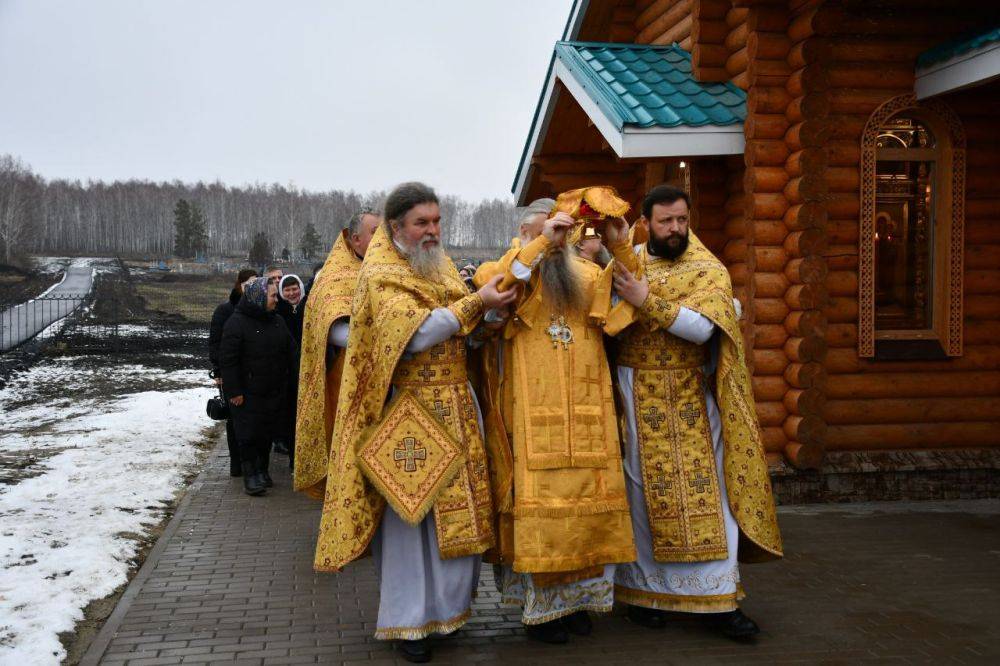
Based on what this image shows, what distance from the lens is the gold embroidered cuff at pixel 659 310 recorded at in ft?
14.4

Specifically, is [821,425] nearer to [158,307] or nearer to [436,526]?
[436,526]

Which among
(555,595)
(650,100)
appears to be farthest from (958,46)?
(555,595)

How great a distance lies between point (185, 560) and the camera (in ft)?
19.5

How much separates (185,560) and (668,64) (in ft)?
17.6

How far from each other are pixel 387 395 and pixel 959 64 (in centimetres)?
490

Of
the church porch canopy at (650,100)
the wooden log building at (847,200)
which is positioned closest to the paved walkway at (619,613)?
the wooden log building at (847,200)

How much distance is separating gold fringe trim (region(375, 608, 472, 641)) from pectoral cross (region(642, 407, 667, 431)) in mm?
1257

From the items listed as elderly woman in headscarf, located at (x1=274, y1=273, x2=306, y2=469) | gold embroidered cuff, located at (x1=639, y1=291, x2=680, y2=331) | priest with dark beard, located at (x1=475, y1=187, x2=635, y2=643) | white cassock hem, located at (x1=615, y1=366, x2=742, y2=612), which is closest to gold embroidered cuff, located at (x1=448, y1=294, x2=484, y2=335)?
priest with dark beard, located at (x1=475, y1=187, x2=635, y2=643)

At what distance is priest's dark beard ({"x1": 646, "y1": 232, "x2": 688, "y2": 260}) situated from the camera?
4.67 m

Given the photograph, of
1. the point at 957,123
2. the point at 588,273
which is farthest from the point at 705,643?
the point at 957,123

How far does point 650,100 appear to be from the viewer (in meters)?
7.13

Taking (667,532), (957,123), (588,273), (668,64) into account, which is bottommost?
(667,532)

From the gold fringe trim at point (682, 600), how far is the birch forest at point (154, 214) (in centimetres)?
7341

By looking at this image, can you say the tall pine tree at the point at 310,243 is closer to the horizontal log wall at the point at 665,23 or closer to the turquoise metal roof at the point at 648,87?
the horizontal log wall at the point at 665,23
